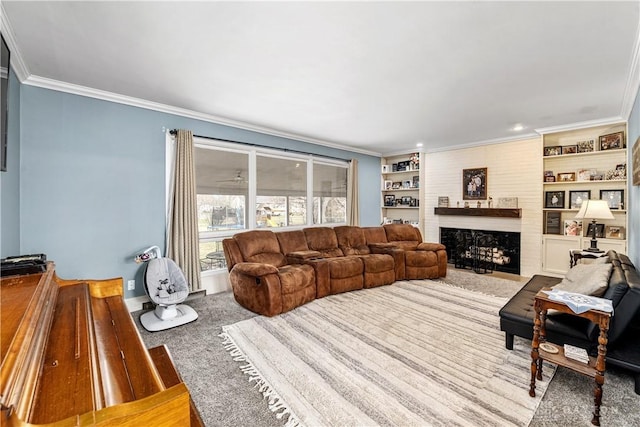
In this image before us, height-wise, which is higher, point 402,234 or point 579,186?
point 579,186

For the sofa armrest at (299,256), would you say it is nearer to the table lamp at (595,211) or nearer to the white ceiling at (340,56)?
the white ceiling at (340,56)

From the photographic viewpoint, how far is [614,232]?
4.09 metres

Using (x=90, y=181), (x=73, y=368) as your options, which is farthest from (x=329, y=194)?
(x=73, y=368)

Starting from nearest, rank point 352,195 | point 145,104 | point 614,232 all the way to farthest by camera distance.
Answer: point 145,104 < point 614,232 < point 352,195

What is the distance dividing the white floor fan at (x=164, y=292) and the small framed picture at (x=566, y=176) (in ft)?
18.7

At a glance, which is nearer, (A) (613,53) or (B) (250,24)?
(B) (250,24)

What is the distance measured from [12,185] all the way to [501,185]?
6.63 metres

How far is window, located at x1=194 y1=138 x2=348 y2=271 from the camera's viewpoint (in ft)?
13.2

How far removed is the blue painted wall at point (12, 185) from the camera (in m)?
2.23

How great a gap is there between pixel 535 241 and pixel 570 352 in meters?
3.64

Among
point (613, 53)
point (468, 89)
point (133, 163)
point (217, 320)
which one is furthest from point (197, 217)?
point (613, 53)

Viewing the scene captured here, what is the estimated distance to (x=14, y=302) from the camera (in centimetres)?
105

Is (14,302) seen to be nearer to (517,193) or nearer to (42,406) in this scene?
(42,406)

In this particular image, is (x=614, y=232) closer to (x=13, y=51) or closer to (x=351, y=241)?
(x=351, y=241)
